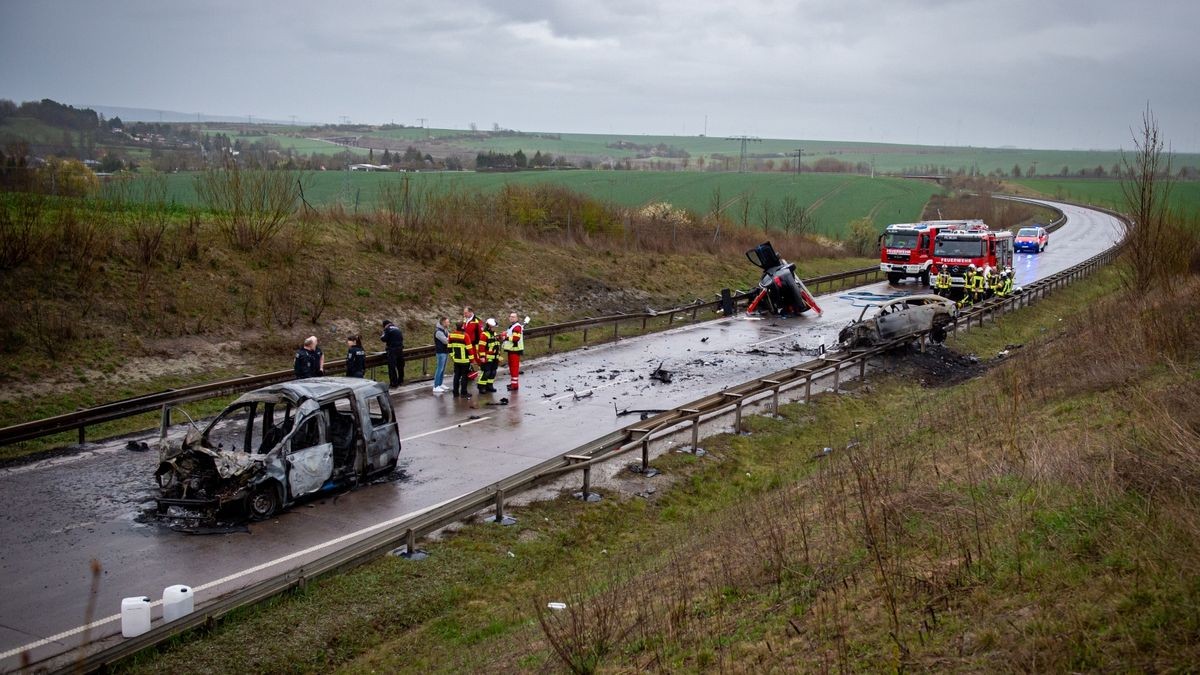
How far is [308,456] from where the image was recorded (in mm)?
12094

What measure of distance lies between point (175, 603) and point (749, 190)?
85.9m

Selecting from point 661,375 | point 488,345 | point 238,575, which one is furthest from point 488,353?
point 238,575

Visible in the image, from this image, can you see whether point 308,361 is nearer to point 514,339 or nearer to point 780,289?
point 514,339

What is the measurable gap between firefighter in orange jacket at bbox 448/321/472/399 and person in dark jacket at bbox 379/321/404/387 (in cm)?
116

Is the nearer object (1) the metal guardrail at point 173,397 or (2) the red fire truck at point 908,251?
(1) the metal guardrail at point 173,397

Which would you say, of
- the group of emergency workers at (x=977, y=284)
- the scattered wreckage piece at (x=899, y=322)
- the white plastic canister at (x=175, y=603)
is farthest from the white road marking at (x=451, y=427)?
the group of emergency workers at (x=977, y=284)

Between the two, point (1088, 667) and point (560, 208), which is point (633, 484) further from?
point (560, 208)

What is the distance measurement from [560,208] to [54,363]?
85.0 ft

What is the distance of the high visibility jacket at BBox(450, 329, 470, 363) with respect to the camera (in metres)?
18.9

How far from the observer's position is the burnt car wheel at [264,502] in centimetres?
1145

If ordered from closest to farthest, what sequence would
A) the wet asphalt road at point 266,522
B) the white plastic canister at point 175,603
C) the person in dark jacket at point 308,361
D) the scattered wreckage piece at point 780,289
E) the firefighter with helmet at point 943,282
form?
the white plastic canister at point 175,603 < the wet asphalt road at point 266,522 < the person in dark jacket at point 308,361 < the scattered wreckage piece at point 780,289 < the firefighter with helmet at point 943,282

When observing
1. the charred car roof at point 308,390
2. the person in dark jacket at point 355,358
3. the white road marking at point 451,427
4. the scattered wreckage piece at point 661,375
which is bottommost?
the scattered wreckage piece at point 661,375

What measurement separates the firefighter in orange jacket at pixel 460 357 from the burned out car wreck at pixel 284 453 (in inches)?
208

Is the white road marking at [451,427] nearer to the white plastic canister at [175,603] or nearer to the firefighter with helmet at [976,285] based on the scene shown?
the white plastic canister at [175,603]
